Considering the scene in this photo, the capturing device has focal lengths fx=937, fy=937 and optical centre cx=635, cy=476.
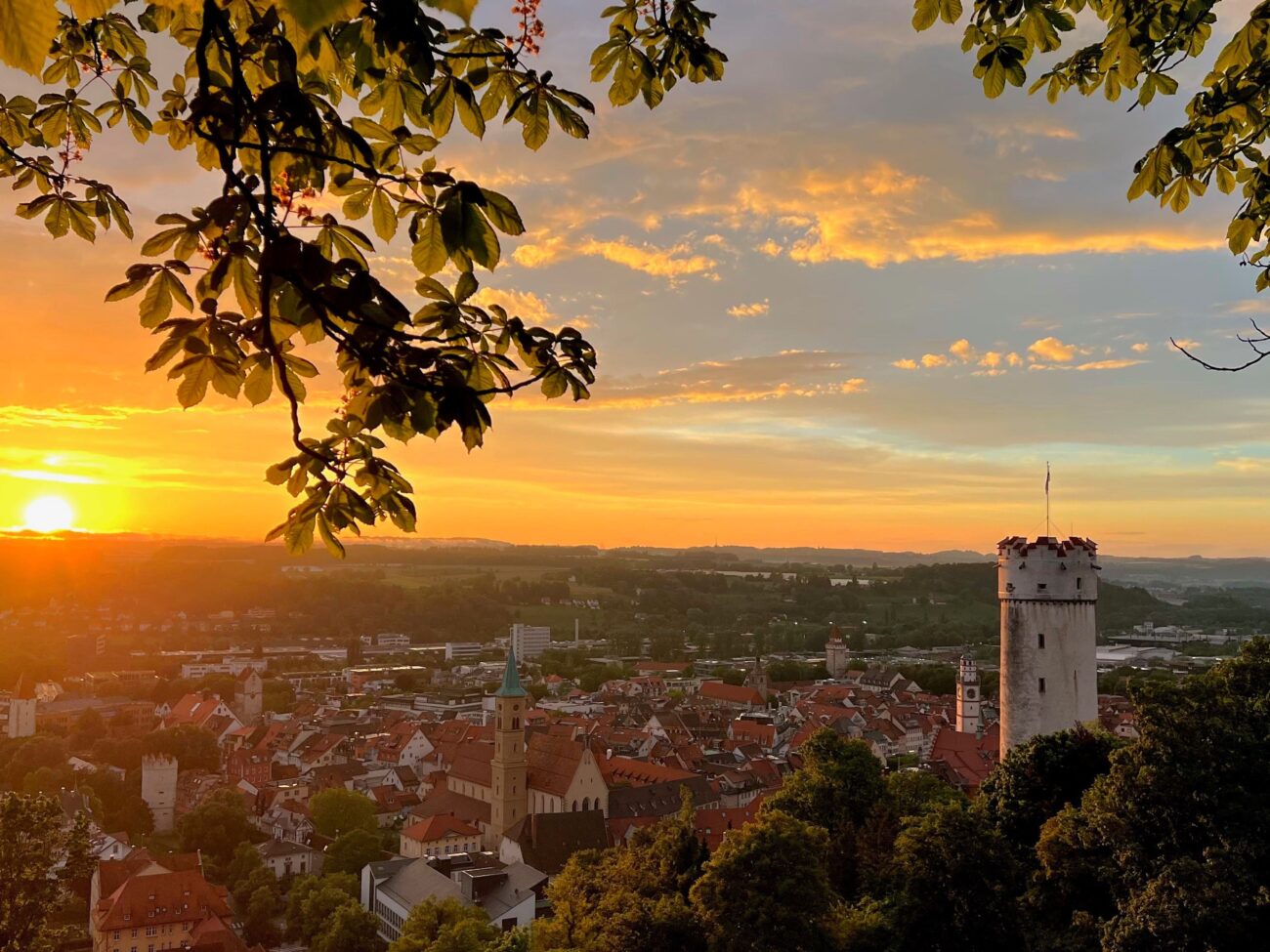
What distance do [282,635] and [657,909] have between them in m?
119

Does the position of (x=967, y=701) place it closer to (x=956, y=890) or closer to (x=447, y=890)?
(x=447, y=890)

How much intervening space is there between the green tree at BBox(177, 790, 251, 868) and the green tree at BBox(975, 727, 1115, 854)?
97.2 ft

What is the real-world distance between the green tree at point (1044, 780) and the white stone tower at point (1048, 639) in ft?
6.54

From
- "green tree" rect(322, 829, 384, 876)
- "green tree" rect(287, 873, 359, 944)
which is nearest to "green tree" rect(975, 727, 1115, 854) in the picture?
"green tree" rect(287, 873, 359, 944)

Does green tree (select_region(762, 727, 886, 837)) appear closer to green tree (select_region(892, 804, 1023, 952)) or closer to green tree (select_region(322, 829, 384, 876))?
green tree (select_region(892, 804, 1023, 952))

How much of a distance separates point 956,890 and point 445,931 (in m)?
11.1

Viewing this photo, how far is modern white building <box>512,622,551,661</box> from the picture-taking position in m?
120

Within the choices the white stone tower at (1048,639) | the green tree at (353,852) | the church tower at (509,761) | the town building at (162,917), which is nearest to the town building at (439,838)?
the green tree at (353,852)

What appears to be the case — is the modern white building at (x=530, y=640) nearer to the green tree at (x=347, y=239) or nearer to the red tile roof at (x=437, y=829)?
the red tile roof at (x=437, y=829)

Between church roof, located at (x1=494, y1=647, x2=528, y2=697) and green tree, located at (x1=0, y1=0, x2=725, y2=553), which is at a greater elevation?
green tree, located at (x1=0, y1=0, x2=725, y2=553)

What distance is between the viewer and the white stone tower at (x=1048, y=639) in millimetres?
18641

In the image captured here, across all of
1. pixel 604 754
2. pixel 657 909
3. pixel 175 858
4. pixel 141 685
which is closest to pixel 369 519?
pixel 657 909

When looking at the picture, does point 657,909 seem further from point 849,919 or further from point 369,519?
point 369,519

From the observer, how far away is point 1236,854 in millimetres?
11320
